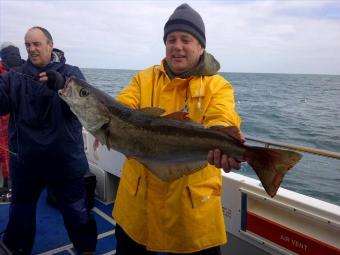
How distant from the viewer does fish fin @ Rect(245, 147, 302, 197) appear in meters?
2.40

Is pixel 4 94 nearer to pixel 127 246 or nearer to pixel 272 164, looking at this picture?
pixel 127 246

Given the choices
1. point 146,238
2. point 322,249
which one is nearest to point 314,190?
point 322,249

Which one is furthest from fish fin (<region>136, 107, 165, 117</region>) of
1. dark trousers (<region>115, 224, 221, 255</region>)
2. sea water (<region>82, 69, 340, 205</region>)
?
sea water (<region>82, 69, 340, 205</region>)

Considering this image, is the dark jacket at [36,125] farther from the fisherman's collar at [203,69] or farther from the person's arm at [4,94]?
the fisherman's collar at [203,69]

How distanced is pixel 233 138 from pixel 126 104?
1010 millimetres

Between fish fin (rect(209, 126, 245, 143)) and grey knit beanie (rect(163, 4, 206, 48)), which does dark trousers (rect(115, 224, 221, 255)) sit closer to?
fish fin (rect(209, 126, 245, 143))

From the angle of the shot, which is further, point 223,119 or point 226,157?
point 223,119

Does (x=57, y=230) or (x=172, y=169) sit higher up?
(x=172, y=169)

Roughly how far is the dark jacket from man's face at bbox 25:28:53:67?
8 cm

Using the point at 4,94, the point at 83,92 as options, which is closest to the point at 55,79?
the point at 4,94

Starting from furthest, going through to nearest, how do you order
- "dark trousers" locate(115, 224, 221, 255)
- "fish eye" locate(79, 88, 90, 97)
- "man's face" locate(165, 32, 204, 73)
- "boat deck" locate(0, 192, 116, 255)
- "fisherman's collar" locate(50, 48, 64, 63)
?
1. "boat deck" locate(0, 192, 116, 255)
2. "fisherman's collar" locate(50, 48, 64, 63)
3. "dark trousers" locate(115, 224, 221, 255)
4. "man's face" locate(165, 32, 204, 73)
5. "fish eye" locate(79, 88, 90, 97)

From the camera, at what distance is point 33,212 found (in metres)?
4.37

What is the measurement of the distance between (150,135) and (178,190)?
51 cm

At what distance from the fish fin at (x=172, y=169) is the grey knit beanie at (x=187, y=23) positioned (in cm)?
113
